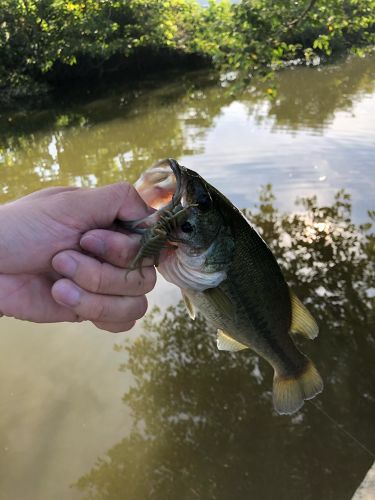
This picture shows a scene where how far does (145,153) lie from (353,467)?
8.65 metres

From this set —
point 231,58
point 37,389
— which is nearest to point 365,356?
point 37,389

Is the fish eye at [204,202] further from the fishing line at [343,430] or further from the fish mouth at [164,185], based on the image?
the fishing line at [343,430]

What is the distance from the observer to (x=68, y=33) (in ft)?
57.3

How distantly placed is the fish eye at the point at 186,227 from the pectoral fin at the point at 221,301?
0.28 metres

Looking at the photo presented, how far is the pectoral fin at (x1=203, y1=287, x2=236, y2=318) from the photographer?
1850 millimetres

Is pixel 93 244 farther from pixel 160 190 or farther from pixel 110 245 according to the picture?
pixel 160 190

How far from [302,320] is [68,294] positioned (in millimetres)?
1123

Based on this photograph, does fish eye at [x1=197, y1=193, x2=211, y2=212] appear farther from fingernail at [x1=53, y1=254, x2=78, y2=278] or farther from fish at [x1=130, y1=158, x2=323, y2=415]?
fingernail at [x1=53, y1=254, x2=78, y2=278]

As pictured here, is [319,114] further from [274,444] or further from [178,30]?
[178,30]

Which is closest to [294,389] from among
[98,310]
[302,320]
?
[302,320]

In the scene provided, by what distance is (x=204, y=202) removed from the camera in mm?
1708

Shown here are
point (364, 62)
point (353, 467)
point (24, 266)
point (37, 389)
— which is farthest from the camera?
point (364, 62)

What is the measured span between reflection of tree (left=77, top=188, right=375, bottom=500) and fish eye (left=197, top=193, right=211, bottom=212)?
276 centimetres

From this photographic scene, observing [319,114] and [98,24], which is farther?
[98,24]
